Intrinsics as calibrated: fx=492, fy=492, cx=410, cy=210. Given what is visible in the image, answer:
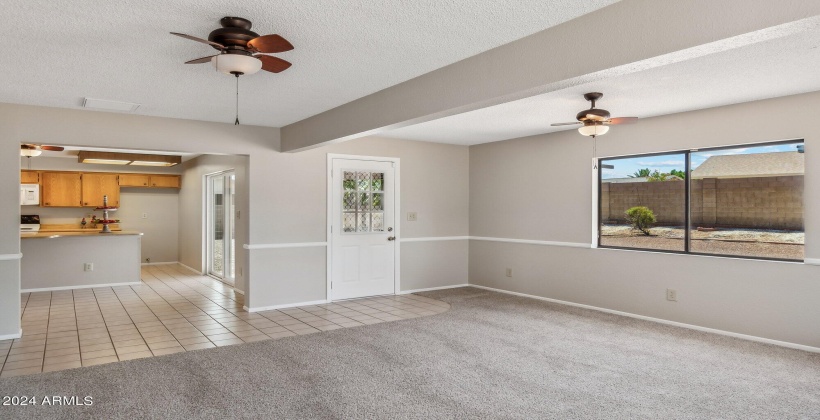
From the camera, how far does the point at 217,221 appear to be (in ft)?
27.6

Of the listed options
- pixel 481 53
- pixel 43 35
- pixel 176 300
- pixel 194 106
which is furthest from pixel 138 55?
pixel 176 300

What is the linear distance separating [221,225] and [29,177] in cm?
386

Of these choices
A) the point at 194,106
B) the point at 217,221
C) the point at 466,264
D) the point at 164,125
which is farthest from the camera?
the point at 217,221

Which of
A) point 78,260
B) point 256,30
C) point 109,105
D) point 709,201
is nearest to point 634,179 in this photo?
point 709,201

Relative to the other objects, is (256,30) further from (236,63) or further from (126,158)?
(126,158)

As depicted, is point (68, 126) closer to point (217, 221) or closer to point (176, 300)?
point (176, 300)

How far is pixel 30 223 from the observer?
29.1ft

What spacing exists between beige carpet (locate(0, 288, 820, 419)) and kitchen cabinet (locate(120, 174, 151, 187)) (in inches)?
276

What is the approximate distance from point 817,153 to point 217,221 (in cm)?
800

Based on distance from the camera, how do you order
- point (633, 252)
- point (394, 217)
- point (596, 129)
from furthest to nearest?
point (394, 217)
point (633, 252)
point (596, 129)

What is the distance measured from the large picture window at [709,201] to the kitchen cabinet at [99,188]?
8896 mm

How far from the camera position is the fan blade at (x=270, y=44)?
2477 millimetres

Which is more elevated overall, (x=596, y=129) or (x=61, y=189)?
(x=596, y=129)

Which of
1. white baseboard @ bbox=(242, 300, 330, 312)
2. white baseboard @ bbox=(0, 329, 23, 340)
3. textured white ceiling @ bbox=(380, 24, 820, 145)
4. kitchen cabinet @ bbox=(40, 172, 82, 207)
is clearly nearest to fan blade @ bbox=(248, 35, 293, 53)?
textured white ceiling @ bbox=(380, 24, 820, 145)
